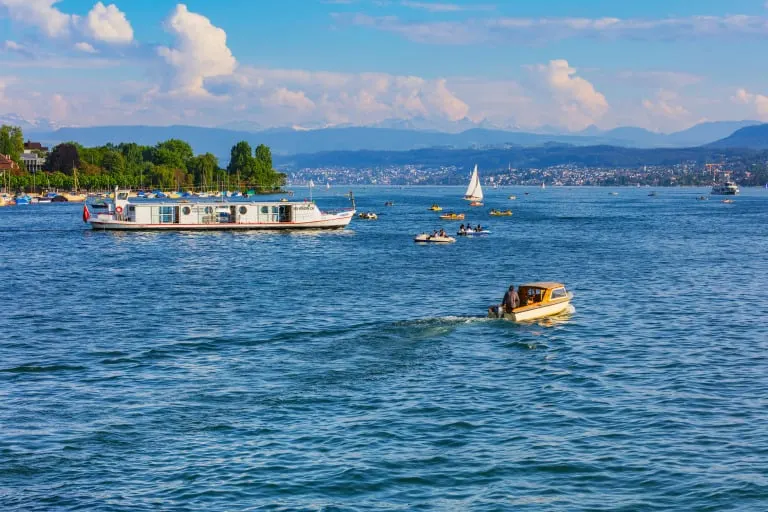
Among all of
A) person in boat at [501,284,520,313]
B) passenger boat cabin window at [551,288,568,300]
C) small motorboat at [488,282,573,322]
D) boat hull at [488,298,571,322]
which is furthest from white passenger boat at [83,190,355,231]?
person in boat at [501,284,520,313]

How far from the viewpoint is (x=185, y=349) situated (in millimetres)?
49375

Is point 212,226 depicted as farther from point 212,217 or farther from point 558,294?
point 558,294

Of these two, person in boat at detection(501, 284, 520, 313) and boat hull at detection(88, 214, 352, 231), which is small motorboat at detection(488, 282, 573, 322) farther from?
boat hull at detection(88, 214, 352, 231)

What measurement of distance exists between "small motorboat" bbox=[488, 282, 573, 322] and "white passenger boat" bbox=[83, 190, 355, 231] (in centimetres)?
8882

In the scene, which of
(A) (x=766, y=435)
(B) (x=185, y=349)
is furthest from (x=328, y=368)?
(A) (x=766, y=435)

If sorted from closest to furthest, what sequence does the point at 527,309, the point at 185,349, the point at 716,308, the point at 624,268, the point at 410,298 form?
the point at 185,349
the point at 527,309
the point at 716,308
the point at 410,298
the point at 624,268

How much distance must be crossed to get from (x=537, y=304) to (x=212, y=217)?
95.5 m

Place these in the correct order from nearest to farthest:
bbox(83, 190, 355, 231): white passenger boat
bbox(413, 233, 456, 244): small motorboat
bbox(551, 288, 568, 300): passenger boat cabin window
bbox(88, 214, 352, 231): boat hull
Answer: bbox(551, 288, 568, 300): passenger boat cabin window
bbox(413, 233, 456, 244): small motorboat
bbox(88, 214, 352, 231): boat hull
bbox(83, 190, 355, 231): white passenger boat

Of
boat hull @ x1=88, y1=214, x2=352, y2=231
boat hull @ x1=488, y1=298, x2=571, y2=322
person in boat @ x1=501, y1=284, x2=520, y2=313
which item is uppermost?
boat hull @ x1=88, y1=214, x2=352, y2=231

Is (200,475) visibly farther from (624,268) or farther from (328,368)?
(624,268)

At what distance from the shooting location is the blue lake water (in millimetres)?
28953

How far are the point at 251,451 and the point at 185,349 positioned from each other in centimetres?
1845

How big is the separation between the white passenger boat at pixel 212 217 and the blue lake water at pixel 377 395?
60749mm

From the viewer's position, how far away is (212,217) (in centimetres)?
14588
